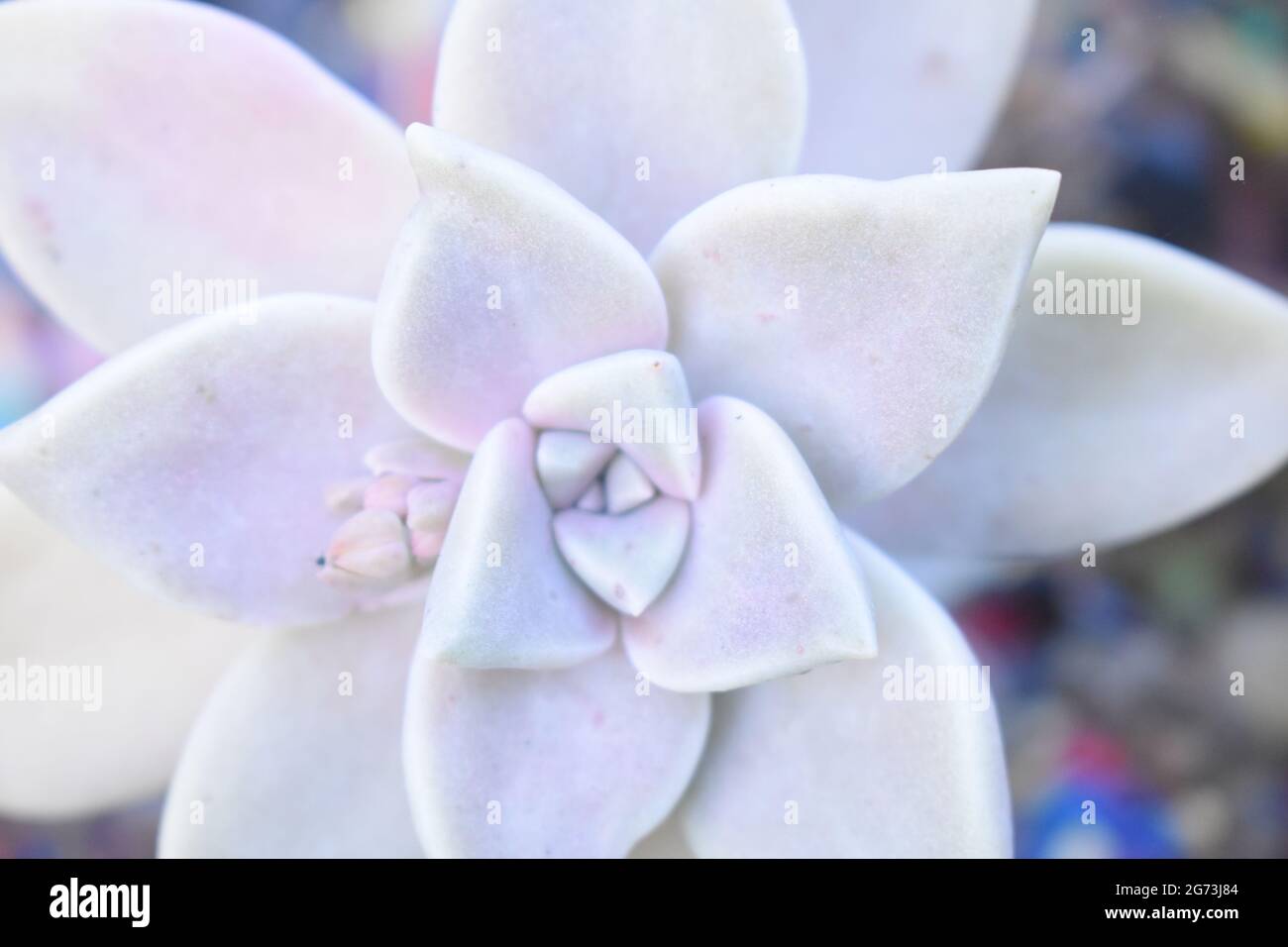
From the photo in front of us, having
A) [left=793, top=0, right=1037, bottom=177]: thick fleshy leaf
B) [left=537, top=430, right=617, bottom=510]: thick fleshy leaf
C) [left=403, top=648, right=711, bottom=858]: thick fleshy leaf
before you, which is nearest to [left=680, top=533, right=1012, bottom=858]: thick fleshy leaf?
[left=403, top=648, right=711, bottom=858]: thick fleshy leaf

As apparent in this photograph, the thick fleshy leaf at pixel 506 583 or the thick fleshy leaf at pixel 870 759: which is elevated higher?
the thick fleshy leaf at pixel 506 583

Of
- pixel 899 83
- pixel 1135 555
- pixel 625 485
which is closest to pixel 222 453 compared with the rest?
pixel 625 485

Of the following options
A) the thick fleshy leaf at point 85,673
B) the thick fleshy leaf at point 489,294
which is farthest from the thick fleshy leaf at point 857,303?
the thick fleshy leaf at point 85,673

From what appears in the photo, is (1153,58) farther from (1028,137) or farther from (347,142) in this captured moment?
(347,142)

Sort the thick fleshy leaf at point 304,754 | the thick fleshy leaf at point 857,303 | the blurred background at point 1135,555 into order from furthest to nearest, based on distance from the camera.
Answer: the blurred background at point 1135,555 → the thick fleshy leaf at point 304,754 → the thick fleshy leaf at point 857,303

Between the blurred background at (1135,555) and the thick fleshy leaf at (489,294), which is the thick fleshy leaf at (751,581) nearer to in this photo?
the thick fleshy leaf at (489,294)

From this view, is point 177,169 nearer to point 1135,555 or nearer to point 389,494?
point 389,494
